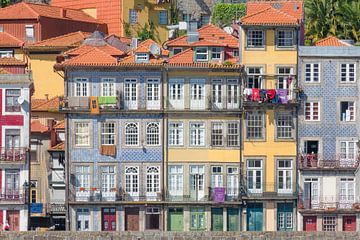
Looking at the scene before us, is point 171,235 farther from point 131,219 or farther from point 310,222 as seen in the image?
point 310,222

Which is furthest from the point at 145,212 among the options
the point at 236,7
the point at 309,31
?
the point at 236,7

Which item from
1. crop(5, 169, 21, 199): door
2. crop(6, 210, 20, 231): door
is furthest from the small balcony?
crop(6, 210, 20, 231): door

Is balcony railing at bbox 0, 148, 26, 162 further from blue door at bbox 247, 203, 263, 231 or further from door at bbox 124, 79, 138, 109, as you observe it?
blue door at bbox 247, 203, 263, 231

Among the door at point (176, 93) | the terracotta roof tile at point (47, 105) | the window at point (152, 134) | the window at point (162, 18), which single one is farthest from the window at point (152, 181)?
the window at point (162, 18)

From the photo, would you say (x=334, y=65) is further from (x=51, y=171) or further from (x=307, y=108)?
(x=51, y=171)

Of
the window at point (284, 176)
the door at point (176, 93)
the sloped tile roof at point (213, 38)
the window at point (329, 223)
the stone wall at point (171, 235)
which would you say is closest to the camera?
the stone wall at point (171, 235)

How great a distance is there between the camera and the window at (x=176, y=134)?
104 meters

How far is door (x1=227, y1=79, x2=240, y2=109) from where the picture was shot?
103688 millimetres

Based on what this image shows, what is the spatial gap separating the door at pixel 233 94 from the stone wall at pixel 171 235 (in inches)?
466

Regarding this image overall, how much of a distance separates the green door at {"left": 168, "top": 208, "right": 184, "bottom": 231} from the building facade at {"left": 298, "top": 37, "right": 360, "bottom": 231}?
6214 mm

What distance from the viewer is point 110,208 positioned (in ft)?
338

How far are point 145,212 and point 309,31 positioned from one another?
20.7 metres

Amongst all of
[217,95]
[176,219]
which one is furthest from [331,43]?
[176,219]

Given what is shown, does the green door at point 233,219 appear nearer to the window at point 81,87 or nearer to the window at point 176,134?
the window at point 176,134
